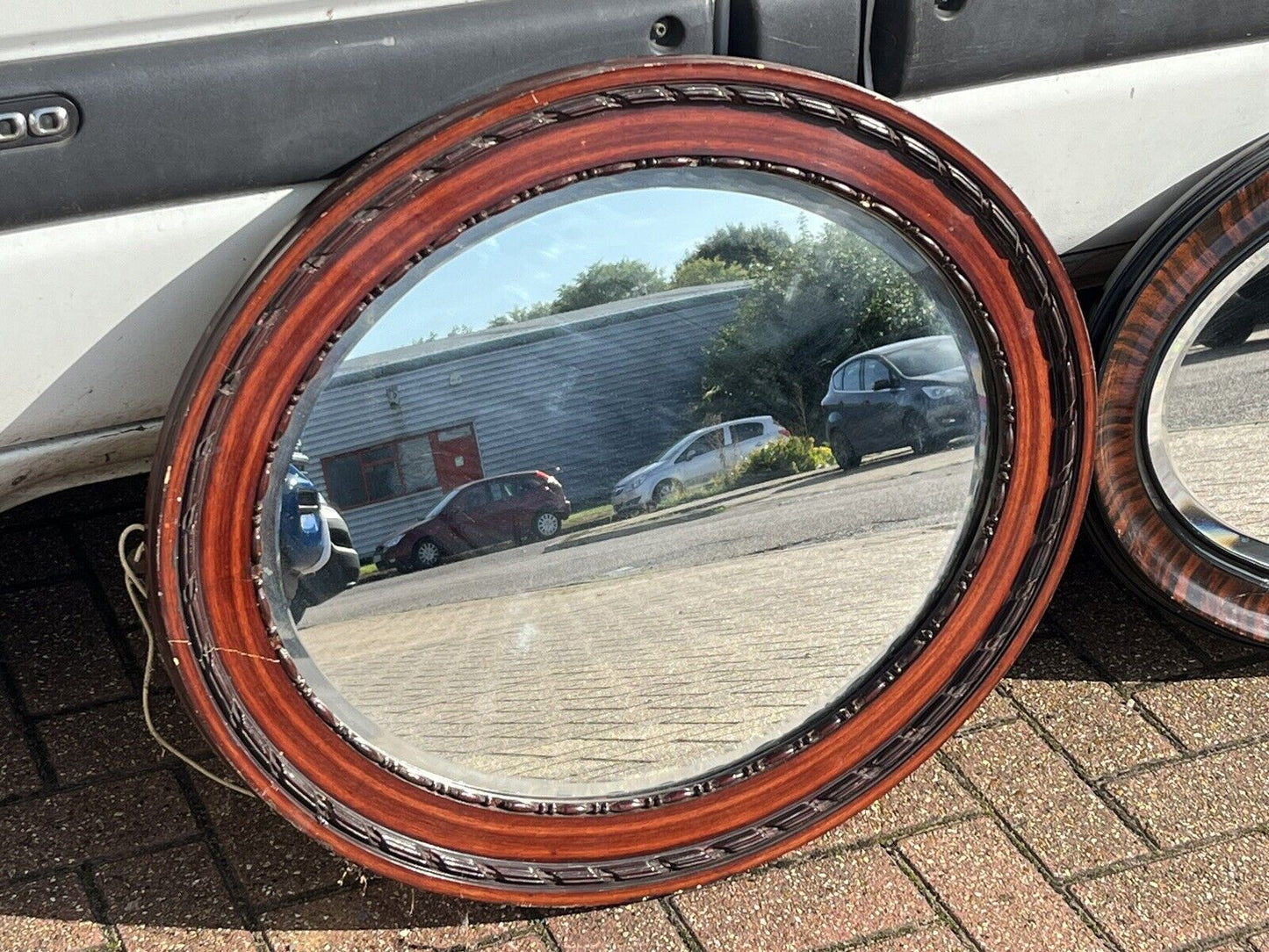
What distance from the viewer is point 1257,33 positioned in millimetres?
1720

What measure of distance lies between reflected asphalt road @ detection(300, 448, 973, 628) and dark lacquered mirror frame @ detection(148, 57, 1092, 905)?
78 mm

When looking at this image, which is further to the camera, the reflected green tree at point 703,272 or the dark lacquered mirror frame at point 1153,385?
the dark lacquered mirror frame at point 1153,385

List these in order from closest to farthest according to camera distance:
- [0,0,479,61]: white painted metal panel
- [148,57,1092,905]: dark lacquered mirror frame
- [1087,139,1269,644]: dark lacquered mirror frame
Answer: [0,0,479,61]: white painted metal panel
[148,57,1092,905]: dark lacquered mirror frame
[1087,139,1269,644]: dark lacquered mirror frame

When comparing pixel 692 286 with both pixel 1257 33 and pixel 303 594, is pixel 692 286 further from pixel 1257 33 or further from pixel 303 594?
pixel 1257 33

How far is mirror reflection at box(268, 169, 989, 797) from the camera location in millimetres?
1461

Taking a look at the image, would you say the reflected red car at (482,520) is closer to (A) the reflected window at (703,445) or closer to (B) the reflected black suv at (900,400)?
(A) the reflected window at (703,445)

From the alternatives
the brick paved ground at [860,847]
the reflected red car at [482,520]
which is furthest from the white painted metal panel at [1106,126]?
the brick paved ground at [860,847]

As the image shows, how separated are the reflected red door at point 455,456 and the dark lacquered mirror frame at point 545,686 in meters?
0.17

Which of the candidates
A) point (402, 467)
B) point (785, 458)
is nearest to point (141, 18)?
point (402, 467)

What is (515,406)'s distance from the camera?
4.95 ft

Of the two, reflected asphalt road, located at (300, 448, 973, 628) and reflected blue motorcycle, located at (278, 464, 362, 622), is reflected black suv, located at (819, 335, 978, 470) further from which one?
reflected blue motorcycle, located at (278, 464, 362, 622)

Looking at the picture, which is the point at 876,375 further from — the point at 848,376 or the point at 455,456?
the point at 455,456

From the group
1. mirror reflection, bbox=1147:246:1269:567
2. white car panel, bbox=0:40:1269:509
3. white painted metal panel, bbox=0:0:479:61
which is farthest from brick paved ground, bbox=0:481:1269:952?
white painted metal panel, bbox=0:0:479:61

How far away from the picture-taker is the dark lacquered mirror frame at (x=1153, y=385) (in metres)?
1.76
